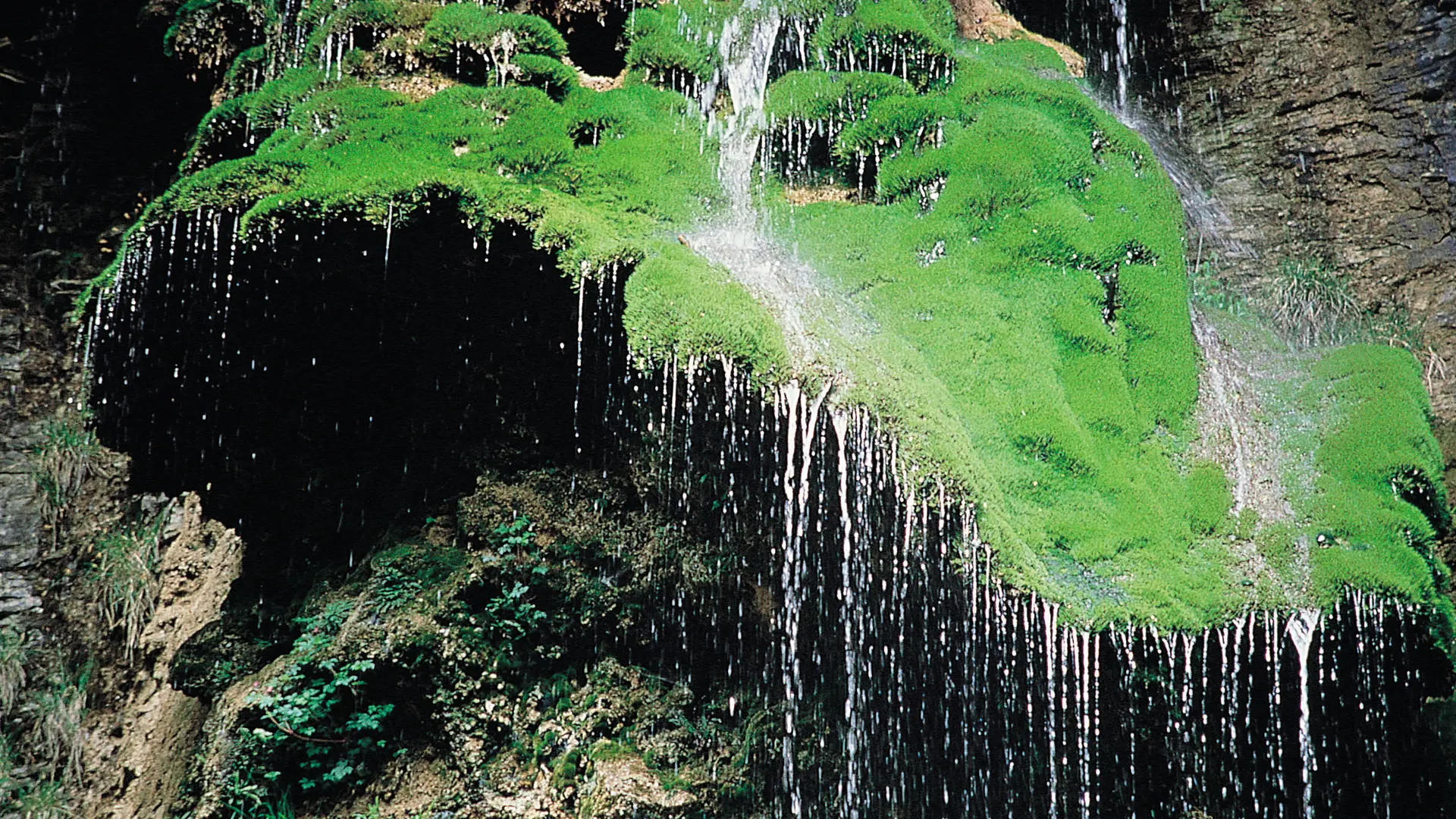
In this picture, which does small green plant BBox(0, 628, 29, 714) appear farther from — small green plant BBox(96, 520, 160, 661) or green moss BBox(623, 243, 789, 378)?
green moss BBox(623, 243, 789, 378)

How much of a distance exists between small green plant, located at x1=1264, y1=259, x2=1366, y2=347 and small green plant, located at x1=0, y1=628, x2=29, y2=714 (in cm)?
1047

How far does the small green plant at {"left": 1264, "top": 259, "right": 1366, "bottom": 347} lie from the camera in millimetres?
7312

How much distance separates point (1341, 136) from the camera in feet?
25.5

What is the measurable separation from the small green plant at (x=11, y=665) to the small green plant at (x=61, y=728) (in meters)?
0.19

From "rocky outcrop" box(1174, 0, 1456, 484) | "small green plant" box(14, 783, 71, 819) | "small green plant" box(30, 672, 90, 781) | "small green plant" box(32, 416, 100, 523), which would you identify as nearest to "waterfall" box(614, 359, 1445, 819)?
"rocky outcrop" box(1174, 0, 1456, 484)

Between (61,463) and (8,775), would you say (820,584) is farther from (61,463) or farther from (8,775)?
(61,463)

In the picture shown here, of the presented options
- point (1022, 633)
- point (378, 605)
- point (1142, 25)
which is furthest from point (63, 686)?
point (1142, 25)

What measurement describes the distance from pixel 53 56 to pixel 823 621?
9253mm

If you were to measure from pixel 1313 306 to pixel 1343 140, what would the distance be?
1.43 meters

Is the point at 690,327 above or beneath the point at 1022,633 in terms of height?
above

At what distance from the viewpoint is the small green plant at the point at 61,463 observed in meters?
8.87

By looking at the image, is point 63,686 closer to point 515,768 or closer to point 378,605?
point 378,605

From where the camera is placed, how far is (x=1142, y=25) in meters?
8.48

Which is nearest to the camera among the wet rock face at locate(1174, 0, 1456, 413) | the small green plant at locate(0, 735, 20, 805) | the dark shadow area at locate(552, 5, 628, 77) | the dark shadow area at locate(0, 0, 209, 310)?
the dark shadow area at locate(552, 5, 628, 77)
